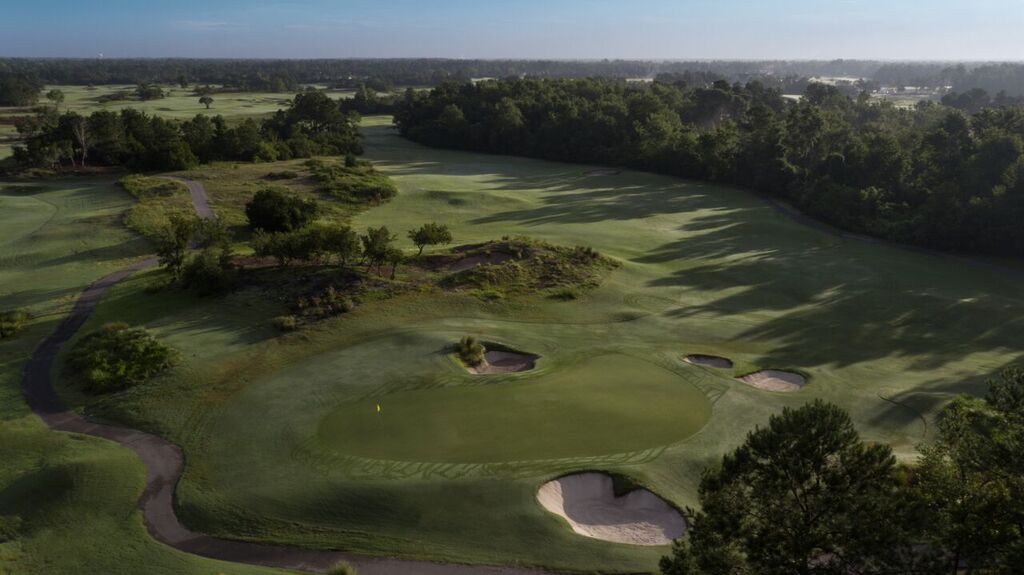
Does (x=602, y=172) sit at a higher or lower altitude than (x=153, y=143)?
lower

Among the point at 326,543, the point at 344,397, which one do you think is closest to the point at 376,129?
the point at 344,397

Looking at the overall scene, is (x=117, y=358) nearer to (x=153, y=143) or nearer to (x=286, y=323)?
(x=286, y=323)

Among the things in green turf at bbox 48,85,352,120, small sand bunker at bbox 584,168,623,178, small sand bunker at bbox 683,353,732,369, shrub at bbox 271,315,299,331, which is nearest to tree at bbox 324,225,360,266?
shrub at bbox 271,315,299,331

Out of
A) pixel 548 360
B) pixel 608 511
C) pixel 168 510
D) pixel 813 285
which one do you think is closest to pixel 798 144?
pixel 813 285

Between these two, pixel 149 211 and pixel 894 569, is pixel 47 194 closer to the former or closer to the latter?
pixel 149 211

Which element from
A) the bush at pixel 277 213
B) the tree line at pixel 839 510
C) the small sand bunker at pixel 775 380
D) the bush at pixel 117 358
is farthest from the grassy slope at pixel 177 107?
the tree line at pixel 839 510
